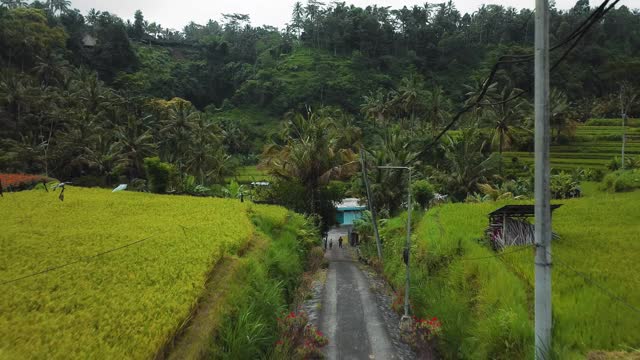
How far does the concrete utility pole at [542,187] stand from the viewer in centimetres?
797

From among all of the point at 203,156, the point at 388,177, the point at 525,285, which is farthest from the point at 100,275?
the point at 203,156

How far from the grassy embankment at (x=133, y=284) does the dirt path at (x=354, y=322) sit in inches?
92.6

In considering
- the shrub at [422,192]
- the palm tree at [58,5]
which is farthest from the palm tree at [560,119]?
the palm tree at [58,5]

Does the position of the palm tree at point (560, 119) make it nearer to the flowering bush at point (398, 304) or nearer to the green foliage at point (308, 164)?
the green foliage at point (308, 164)

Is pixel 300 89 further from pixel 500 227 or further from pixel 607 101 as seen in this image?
pixel 500 227

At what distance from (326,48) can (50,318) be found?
12070 cm

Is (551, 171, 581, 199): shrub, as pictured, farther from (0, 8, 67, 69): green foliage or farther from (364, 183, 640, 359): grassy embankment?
(0, 8, 67, 69): green foliage

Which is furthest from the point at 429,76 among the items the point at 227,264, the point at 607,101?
the point at 227,264

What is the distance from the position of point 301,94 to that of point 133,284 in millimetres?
90927

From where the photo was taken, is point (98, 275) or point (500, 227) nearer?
point (98, 275)

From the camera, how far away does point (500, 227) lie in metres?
17.4

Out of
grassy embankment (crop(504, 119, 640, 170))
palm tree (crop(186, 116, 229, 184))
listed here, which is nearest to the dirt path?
palm tree (crop(186, 116, 229, 184))

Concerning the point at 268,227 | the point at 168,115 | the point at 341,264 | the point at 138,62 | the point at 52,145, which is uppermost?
the point at 138,62

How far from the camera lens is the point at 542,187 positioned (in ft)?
26.6
